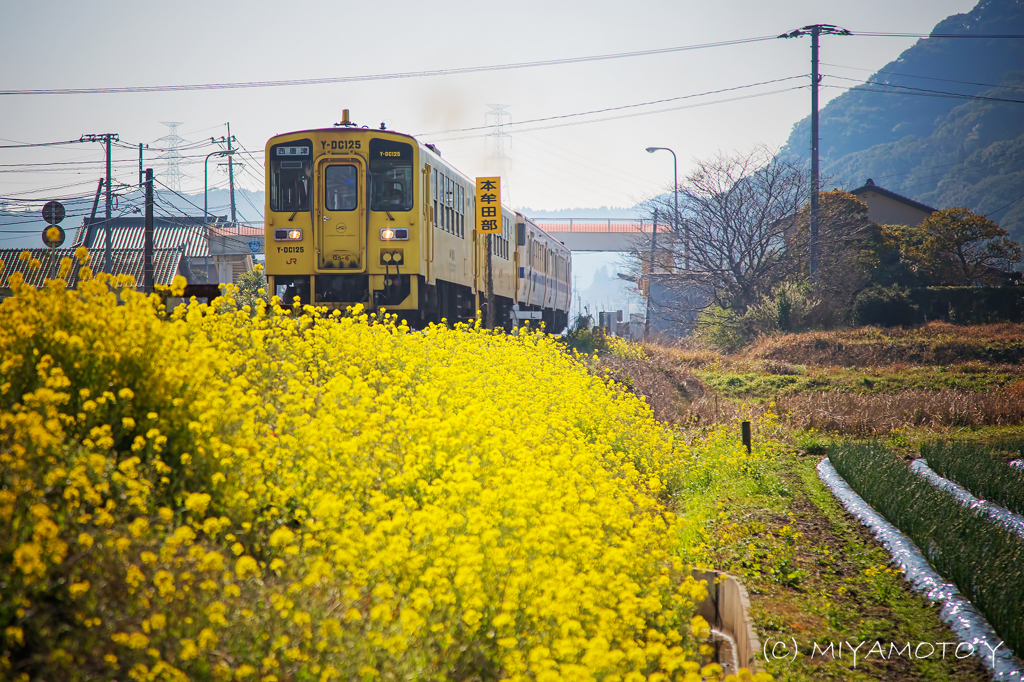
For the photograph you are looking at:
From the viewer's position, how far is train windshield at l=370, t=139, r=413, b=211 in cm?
1052

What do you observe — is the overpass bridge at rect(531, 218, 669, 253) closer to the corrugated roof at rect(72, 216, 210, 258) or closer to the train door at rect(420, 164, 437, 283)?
the corrugated roof at rect(72, 216, 210, 258)

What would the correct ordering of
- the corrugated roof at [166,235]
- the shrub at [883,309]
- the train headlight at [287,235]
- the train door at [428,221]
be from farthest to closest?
the corrugated roof at [166,235], the shrub at [883,309], the train door at [428,221], the train headlight at [287,235]

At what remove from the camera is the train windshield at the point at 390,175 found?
1052cm

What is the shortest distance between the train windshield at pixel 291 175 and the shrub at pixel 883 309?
53.4 feet

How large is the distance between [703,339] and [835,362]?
5663 millimetres

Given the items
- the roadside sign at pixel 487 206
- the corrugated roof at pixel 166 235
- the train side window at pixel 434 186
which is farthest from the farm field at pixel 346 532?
the corrugated roof at pixel 166 235

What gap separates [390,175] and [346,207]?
2.36ft

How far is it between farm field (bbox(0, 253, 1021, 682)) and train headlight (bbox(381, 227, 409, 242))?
12.3 feet

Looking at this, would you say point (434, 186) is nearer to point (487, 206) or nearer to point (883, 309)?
point (487, 206)

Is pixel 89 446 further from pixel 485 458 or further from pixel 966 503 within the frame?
pixel 966 503

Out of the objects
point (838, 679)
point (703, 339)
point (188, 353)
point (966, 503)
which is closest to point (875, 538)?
point (966, 503)

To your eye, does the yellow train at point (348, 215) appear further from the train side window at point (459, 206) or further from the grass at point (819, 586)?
the grass at point (819, 586)

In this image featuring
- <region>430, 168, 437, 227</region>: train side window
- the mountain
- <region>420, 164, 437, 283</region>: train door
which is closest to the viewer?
<region>420, 164, 437, 283</region>: train door

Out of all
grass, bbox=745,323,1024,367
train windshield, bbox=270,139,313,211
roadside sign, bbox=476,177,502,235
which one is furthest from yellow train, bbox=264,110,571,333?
grass, bbox=745,323,1024,367
